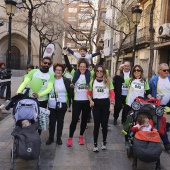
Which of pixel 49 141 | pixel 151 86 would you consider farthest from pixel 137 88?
pixel 49 141

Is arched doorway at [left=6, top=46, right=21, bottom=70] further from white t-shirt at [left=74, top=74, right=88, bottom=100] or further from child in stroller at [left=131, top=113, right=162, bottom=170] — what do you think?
child in stroller at [left=131, top=113, right=162, bottom=170]

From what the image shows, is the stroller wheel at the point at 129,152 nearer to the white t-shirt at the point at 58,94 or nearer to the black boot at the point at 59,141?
the black boot at the point at 59,141

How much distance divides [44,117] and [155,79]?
2558mm

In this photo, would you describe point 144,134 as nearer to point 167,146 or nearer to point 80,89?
point 167,146

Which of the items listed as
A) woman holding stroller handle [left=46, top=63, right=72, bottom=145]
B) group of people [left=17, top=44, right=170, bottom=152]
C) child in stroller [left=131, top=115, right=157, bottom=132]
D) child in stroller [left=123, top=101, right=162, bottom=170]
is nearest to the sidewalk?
group of people [left=17, top=44, right=170, bottom=152]

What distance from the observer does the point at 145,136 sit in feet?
13.2

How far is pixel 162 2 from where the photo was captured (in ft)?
59.6

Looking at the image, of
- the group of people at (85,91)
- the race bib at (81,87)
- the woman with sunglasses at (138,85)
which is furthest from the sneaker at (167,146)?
the race bib at (81,87)

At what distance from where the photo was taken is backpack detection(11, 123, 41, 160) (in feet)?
12.3

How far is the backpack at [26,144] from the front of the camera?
12.3 feet

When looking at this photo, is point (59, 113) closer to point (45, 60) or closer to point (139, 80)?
point (45, 60)

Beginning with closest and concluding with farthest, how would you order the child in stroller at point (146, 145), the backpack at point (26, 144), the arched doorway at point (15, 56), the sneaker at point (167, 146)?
the backpack at point (26, 144) < the child in stroller at point (146, 145) < the sneaker at point (167, 146) < the arched doorway at point (15, 56)

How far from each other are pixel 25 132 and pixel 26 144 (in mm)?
209

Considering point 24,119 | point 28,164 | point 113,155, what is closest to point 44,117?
point 24,119
